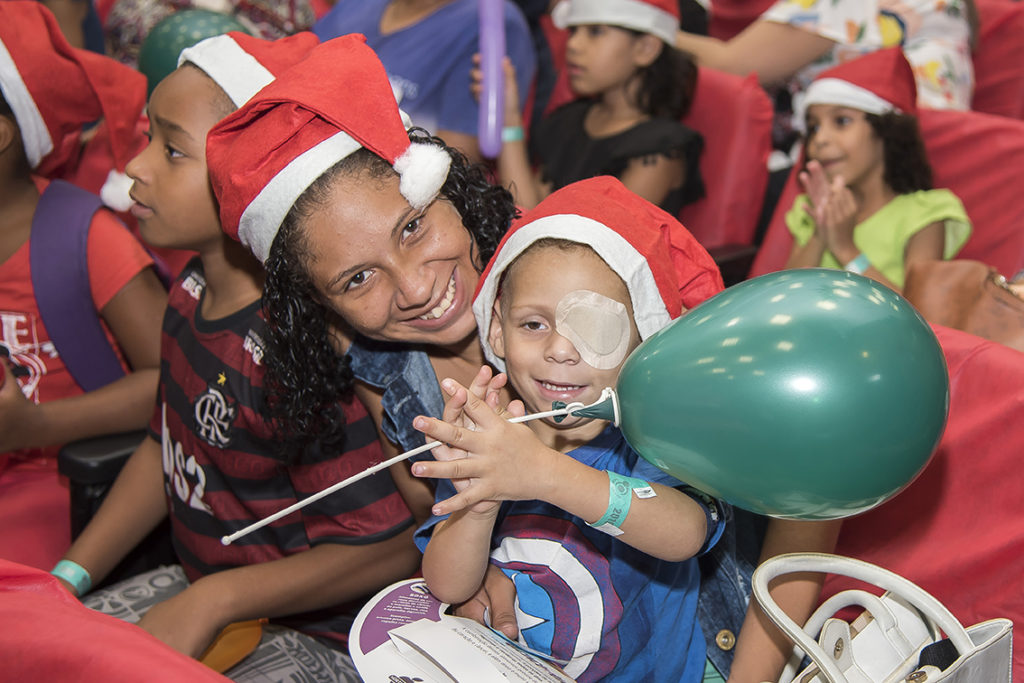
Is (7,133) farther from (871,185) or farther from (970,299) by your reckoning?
(871,185)

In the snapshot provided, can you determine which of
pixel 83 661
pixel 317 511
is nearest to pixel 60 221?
pixel 317 511

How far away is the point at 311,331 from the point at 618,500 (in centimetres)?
55

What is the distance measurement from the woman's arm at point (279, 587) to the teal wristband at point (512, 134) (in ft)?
4.81

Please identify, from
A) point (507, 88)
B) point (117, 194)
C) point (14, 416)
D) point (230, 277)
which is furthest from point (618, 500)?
point (507, 88)

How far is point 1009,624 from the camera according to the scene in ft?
2.59

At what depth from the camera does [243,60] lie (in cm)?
126

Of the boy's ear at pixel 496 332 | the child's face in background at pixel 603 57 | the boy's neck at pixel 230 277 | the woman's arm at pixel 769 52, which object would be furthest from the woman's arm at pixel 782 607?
the woman's arm at pixel 769 52

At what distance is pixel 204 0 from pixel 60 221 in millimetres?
1475

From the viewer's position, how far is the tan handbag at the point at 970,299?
3.94ft

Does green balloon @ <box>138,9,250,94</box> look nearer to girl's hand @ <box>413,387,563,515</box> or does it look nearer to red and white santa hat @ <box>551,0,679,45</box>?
red and white santa hat @ <box>551,0,679,45</box>

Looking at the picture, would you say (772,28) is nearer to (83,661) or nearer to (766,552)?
(766,552)

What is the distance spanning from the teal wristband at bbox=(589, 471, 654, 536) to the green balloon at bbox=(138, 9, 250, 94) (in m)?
1.47

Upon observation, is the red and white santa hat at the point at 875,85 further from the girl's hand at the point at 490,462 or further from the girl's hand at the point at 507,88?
the girl's hand at the point at 490,462

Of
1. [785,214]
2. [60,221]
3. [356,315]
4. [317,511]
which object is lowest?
[785,214]
